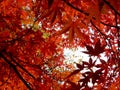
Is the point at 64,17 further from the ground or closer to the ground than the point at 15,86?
further from the ground

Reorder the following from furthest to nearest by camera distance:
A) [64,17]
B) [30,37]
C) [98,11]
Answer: [64,17] → [30,37] → [98,11]

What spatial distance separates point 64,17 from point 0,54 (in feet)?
3.45

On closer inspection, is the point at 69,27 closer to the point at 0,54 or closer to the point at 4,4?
the point at 0,54

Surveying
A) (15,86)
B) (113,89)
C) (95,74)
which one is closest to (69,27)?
(95,74)

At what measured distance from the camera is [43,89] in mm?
2752

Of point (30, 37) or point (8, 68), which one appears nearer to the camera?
point (8, 68)

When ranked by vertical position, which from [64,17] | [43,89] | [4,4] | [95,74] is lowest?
[43,89]

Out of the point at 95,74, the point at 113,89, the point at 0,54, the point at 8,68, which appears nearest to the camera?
the point at 95,74

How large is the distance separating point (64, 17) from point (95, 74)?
1.48 meters

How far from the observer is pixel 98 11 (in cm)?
118

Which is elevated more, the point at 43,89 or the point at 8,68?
the point at 8,68

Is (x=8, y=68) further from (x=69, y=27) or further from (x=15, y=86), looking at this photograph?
(x=69, y=27)

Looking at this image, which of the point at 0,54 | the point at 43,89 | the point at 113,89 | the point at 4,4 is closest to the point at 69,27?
the point at 113,89

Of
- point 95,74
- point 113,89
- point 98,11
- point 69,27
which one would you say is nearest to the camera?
point 98,11
